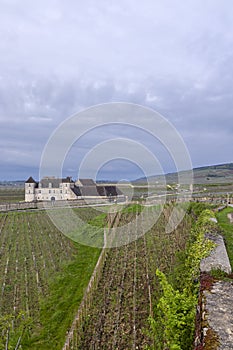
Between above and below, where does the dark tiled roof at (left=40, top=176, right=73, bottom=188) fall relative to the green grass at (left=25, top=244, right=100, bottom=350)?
above

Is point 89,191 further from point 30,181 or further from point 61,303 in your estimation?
point 61,303

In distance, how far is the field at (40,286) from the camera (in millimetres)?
7215

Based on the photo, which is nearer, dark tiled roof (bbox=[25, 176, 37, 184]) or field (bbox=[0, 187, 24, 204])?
field (bbox=[0, 187, 24, 204])

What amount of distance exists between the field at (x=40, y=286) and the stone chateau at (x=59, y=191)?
38.6 m

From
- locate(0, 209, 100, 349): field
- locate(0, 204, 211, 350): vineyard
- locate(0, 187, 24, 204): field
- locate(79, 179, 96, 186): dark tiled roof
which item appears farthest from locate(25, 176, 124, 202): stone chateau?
locate(0, 204, 211, 350): vineyard

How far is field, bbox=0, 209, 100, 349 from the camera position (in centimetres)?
721

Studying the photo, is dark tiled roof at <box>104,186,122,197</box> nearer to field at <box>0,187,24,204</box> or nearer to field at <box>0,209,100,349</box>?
field at <box>0,187,24,204</box>

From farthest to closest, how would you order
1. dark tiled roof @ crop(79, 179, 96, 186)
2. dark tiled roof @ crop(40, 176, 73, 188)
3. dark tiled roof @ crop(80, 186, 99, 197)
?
1. dark tiled roof @ crop(79, 179, 96, 186)
2. dark tiled roof @ crop(40, 176, 73, 188)
3. dark tiled roof @ crop(80, 186, 99, 197)

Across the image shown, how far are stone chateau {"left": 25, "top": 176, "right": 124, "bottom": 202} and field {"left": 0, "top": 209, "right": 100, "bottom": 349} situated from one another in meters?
38.6

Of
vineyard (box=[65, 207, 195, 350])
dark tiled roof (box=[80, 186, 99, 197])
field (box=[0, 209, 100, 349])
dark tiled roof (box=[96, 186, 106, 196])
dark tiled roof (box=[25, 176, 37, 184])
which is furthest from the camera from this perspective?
dark tiled roof (box=[80, 186, 99, 197])

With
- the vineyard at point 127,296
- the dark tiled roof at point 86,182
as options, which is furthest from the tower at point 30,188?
the vineyard at point 127,296

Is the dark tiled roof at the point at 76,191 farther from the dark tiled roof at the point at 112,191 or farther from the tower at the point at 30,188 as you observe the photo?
the tower at the point at 30,188

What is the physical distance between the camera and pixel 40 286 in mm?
10125

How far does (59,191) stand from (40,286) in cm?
4850
